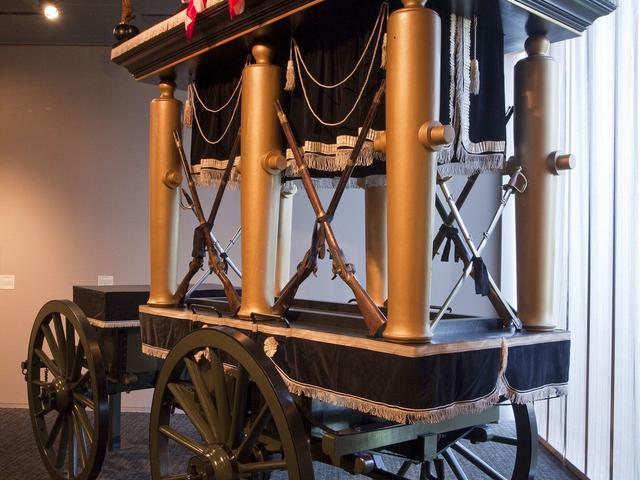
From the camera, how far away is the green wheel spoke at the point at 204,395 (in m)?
2.03

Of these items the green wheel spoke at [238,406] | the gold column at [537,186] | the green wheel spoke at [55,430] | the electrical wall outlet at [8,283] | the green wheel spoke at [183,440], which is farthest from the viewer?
the electrical wall outlet at [8,283]

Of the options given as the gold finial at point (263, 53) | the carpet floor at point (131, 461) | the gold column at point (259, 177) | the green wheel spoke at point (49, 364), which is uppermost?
the gold finial at point (263, 53)

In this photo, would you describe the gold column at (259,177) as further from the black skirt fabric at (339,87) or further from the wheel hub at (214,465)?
the wheel hub at (214,465)

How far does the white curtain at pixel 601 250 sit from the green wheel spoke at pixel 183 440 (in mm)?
1847

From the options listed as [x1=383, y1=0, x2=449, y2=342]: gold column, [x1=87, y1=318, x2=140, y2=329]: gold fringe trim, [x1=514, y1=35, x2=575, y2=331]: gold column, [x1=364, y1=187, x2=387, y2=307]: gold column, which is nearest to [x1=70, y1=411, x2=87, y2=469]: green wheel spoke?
[x1=87, y1=318, x2=140, y2=329]: gold fringe trim

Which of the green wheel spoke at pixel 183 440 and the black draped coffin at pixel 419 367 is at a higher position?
the black draped coffin at pixel 419 367

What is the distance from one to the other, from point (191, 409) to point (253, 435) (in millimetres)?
339

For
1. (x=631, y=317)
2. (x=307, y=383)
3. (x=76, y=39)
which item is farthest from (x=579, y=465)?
(x=76, y=39)

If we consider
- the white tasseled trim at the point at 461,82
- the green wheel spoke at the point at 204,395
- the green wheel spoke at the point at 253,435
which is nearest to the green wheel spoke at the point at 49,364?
the green wheel spoke at the point at 204,395

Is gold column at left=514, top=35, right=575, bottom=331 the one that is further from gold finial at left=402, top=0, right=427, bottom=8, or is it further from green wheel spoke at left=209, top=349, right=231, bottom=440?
green wheel spoke at left=209, top=349, right=231, bottom=440

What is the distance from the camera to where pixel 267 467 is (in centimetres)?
180

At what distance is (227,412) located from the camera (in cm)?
199

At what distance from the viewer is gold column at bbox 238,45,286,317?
2205 millimetres

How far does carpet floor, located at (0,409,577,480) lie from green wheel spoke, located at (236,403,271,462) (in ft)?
5.82
